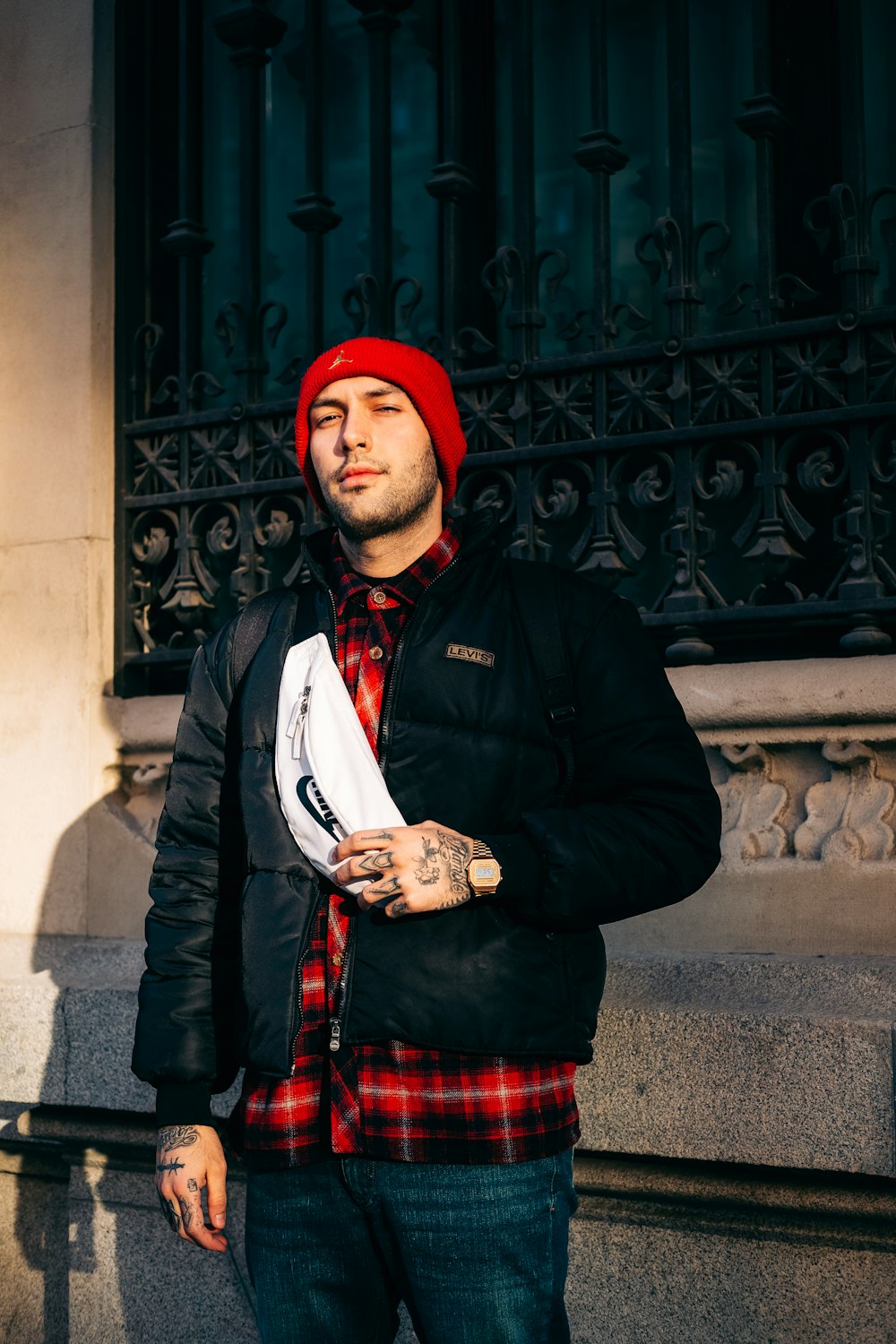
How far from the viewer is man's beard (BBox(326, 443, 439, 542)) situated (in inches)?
119

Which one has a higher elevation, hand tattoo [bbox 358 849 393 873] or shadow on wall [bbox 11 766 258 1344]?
hand tattoo [bbox 358 849 393 873]

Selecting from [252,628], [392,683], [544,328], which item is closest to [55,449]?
[544,328]

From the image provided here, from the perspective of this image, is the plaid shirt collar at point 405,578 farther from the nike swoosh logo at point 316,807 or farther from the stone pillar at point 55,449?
the stone pillar at point 55,449

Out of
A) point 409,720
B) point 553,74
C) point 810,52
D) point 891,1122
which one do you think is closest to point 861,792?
point 891,1122

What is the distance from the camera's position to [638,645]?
2.96 meters

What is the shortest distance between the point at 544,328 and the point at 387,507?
1.61 m

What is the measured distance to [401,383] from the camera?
312 centimetres

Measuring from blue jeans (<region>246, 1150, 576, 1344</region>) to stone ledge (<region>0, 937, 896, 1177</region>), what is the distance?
71 cm

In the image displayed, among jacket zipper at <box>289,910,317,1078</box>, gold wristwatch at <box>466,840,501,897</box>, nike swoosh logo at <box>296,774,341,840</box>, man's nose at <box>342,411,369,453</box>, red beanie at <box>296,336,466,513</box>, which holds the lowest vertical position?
jacket zipper at <box>289,910,317,1078</box>

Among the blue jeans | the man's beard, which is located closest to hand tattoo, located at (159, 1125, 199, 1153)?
the blue jeans

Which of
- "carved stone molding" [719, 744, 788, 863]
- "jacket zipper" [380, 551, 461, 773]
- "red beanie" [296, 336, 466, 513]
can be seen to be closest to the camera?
"jacket zipper" [380, 551, 461, 773]

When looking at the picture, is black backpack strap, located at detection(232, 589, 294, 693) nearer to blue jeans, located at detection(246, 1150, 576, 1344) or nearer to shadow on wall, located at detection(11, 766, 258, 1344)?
blue jeans, located at detection(246, 1150, 576, 1344)

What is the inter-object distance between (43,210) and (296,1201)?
10.6 ft

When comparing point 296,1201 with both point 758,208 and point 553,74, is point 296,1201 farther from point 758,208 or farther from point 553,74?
point 553,74
